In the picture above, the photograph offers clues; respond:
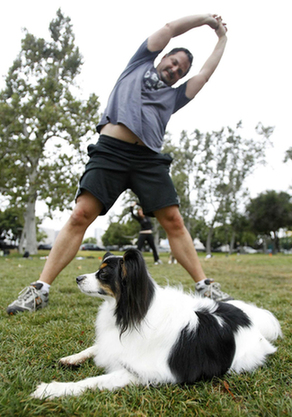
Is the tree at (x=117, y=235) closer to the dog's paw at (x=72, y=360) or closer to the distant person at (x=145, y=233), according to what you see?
the distant person at (x=145, y=233)

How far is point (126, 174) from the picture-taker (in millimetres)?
2965

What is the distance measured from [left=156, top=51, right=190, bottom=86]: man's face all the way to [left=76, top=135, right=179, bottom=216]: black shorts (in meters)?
0.81

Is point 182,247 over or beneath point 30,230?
beneath

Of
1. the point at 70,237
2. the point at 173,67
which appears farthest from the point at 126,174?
the point at 173,67

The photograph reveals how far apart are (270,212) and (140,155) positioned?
131 feet

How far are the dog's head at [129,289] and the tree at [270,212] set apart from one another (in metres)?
40.3

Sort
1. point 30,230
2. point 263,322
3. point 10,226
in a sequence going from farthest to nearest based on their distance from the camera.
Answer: point 10,226
point 30,230
point 263,322

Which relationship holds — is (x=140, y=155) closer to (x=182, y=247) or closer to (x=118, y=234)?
(x=182, y=247)

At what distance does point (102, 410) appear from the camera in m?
1.36

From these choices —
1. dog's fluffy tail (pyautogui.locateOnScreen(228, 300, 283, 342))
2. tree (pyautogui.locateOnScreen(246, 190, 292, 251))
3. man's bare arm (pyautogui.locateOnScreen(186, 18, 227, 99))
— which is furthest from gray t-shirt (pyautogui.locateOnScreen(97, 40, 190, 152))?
tree (pyautogui.locateOnScreen(246, 190, 292, 251))

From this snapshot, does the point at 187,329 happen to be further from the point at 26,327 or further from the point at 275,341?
the point at 26,327

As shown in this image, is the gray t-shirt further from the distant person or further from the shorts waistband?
the distant person

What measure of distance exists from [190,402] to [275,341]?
49.5 inches

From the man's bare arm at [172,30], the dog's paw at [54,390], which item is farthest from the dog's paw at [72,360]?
the man's bare arm at [172,30]
